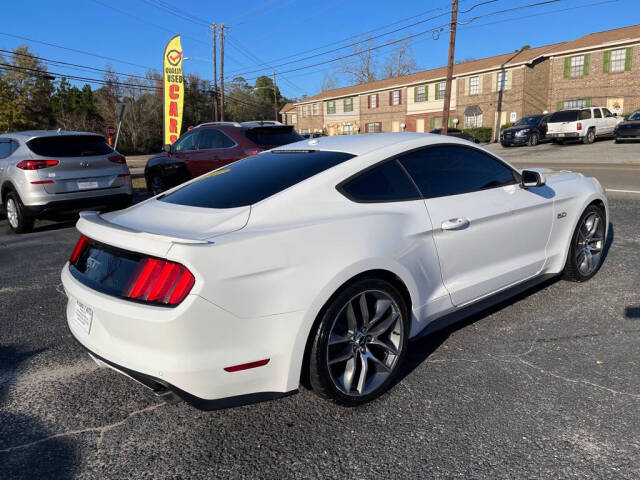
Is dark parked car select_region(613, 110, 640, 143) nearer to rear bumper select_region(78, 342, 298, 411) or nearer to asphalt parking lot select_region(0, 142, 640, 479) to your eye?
asphalt parking lot select_region(0, 142, 640, 479)

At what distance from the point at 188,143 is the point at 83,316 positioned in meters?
8.04

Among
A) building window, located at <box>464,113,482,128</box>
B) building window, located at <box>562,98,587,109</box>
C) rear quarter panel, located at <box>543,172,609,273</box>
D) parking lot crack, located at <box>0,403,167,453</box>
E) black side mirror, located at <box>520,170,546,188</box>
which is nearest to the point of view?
parking lot crack, located at <box>0,403,167,453</box>

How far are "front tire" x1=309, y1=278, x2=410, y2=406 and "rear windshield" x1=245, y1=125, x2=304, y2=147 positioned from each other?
253 inches

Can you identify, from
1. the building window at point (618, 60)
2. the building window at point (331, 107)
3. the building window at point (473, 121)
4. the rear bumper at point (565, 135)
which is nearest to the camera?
the rear bumper at point (565, 135)

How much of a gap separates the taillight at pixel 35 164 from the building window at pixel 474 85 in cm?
3859

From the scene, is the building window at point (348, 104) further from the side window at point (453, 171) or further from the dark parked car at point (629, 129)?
the side window at point (453, 171)

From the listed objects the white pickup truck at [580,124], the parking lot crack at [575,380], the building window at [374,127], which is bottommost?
the parking lot crack at [575,380]

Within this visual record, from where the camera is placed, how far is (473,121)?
136 feet

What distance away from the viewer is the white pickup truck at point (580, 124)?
25.7m

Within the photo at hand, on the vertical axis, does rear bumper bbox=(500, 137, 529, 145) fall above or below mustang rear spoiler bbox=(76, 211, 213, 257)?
above

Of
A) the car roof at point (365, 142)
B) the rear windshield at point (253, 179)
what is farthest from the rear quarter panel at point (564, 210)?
the rear windshield at point (253, 179)

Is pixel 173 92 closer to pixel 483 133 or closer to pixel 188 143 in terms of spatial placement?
pixel 188 143

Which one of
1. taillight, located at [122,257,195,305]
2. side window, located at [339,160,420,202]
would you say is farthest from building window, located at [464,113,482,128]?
taillight, located at [122,257,195,305]

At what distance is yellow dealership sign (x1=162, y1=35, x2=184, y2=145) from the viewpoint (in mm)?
18703
